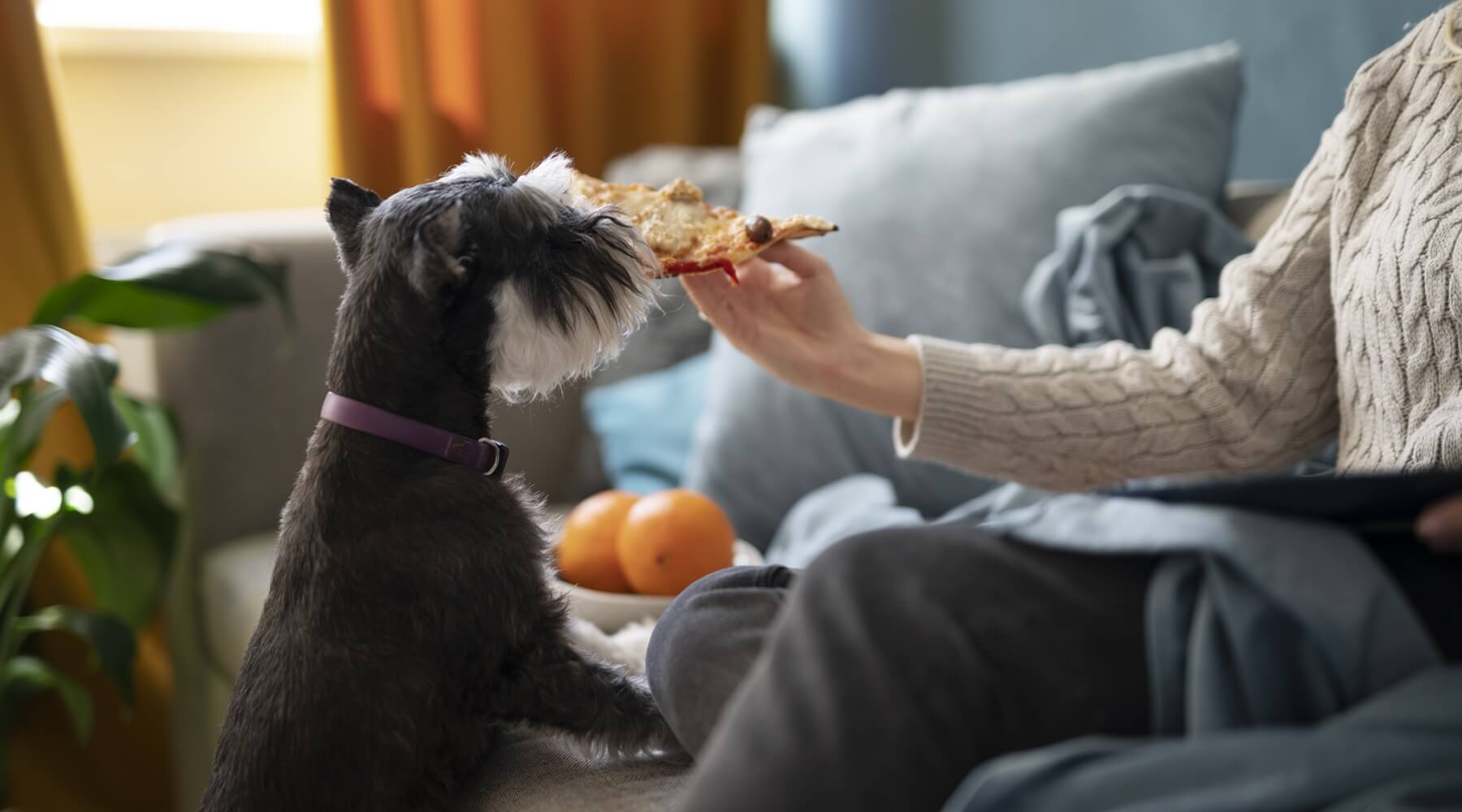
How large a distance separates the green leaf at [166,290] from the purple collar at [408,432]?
0.81 meters

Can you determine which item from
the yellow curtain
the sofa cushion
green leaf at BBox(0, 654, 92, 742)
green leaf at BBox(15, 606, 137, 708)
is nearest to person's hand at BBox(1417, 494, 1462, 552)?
the sofa cushion

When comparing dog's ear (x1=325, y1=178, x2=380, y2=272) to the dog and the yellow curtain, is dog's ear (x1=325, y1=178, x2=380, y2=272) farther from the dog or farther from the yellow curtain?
the yellow curtain

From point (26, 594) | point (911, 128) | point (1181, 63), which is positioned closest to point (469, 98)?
point (911, 128)

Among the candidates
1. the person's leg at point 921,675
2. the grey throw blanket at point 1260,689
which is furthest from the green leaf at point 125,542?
the grey throw blanket at point 1260,689

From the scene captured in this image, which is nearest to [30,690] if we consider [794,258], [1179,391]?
[794,258]

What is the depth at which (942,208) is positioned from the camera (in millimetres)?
1646

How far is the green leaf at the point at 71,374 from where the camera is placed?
1.39 m

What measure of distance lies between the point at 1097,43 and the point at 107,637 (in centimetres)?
194

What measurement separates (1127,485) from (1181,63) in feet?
3.51

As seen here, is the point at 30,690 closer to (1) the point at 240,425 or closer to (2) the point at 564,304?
(1) the point at 240,425

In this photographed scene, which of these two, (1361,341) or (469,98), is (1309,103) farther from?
(469,98)

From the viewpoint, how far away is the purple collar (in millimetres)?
914

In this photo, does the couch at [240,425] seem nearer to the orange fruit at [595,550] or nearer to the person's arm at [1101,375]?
the orange fruit at [595,550]

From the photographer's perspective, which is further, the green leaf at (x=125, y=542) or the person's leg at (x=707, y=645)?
the green leaf at (x=125, y=542)
